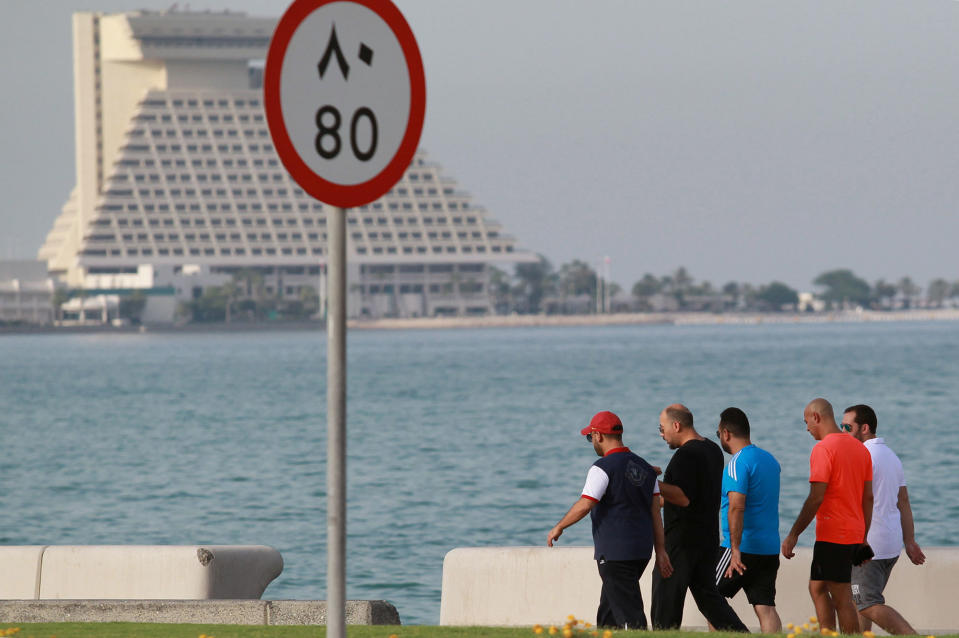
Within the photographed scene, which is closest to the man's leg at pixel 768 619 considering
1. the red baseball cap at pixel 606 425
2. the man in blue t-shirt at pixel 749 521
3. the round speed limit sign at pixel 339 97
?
the man in blue t-shirt at pixel 749 521

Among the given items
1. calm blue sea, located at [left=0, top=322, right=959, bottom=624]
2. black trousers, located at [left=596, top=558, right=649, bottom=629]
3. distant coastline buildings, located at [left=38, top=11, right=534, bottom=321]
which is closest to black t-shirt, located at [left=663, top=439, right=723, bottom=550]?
black trousers, located at [left=596, top=558, right=649, bottom=629]

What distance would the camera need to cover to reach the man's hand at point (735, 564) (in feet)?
24.3

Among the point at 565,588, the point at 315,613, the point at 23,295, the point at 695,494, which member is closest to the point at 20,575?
the point at 315,613

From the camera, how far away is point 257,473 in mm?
Answer: 35594

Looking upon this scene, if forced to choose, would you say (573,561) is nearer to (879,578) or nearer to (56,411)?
(879,578)

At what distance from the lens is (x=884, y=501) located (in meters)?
7.77

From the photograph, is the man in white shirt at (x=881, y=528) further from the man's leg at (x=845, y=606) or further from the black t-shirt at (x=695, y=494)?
the black t-shirt at (x=695, y=494)

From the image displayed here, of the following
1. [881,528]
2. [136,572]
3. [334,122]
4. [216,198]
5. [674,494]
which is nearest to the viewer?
[334,122]

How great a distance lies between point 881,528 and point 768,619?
789 mm

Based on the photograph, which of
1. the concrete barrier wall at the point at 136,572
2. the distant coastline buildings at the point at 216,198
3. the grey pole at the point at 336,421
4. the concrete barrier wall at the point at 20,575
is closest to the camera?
the grey pole at the point at 336,421

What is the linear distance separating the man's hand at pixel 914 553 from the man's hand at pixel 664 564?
1439 millimetres

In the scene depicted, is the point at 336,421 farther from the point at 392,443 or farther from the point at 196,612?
the point at 392,443

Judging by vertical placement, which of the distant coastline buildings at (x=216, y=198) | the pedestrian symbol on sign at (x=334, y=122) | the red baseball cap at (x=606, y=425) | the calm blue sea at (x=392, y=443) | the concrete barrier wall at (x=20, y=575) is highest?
the distant coastline buildings at (x=216, y=198)

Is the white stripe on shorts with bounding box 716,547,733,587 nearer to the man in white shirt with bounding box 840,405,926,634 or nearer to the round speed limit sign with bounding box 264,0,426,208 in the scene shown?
the man in white shirt with bounding box 840,405,926,634
